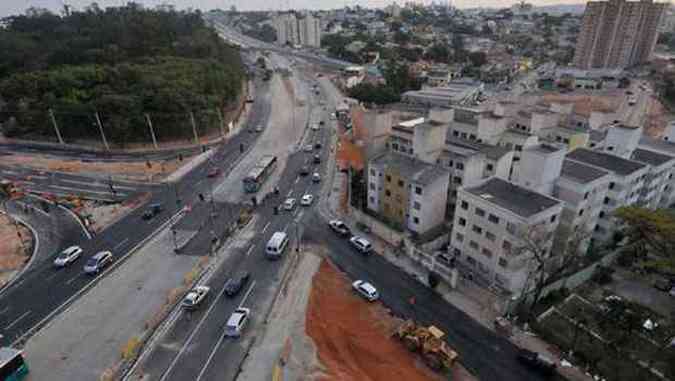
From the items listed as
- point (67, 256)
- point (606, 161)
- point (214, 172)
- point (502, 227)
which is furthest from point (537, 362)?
point (214, 172)

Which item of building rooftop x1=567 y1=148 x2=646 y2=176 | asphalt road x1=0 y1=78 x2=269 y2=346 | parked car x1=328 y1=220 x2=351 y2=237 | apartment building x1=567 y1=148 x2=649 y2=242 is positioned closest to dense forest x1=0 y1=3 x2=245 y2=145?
asphalt road x1=0 y1=78 x2=269 y2=346

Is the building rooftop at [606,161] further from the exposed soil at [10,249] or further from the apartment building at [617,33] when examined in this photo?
the apartment building at [617,33]

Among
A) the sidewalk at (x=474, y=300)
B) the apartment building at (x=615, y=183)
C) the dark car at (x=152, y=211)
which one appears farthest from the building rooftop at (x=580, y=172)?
the dark car at (x=152, y=211)

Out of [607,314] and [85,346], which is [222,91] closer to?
[85,346]

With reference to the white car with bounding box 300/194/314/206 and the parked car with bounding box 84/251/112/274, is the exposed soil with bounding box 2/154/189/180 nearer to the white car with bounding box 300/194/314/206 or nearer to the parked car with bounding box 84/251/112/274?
the parked car with bounding box 84/251/112/274

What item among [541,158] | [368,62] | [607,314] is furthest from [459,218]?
[368,62]
